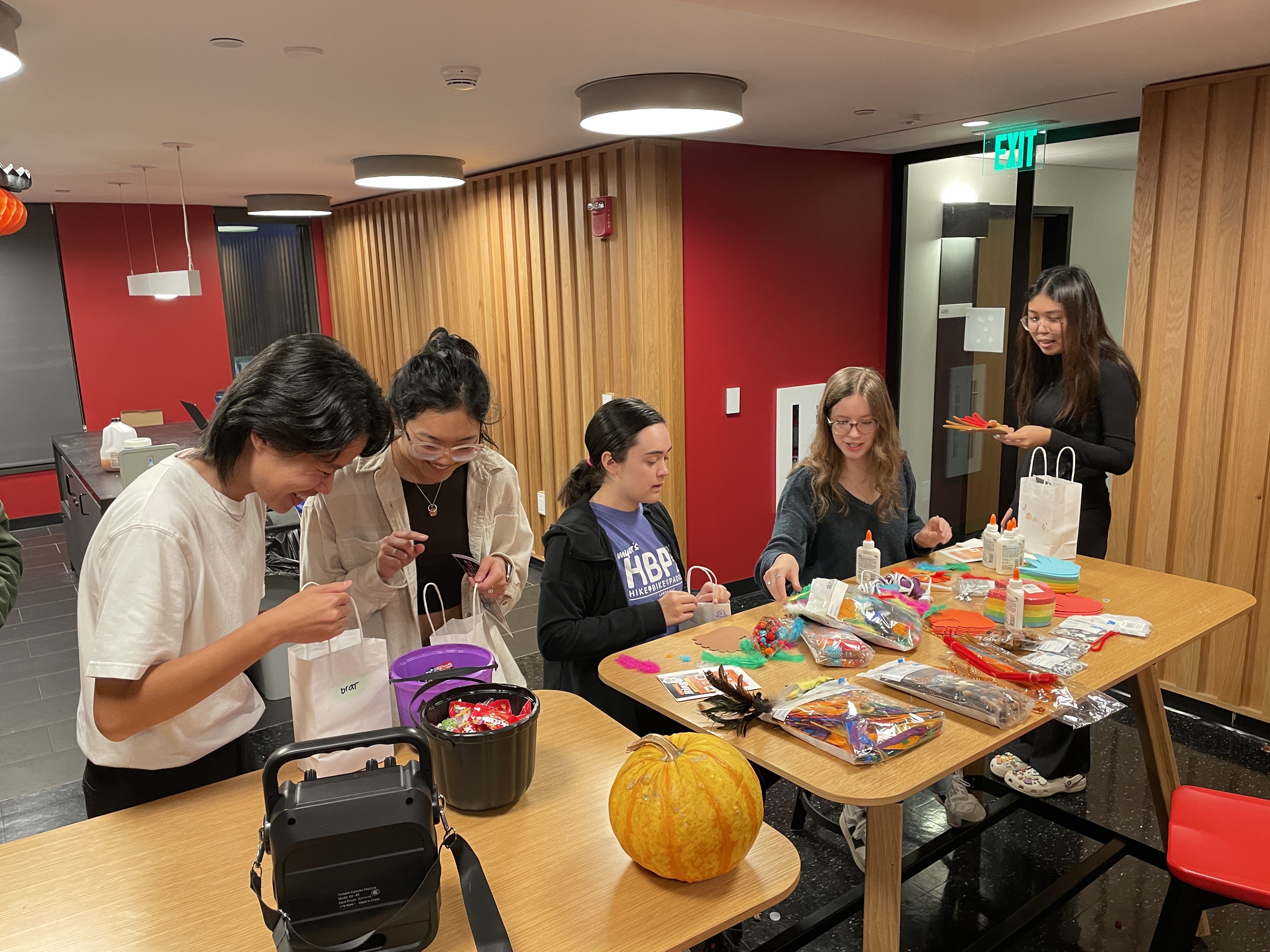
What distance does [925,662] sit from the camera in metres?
2.12

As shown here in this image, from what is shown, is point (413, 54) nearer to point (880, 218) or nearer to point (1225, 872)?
point (1225, 872)

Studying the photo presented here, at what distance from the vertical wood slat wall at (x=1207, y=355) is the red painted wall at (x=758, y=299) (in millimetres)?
1878

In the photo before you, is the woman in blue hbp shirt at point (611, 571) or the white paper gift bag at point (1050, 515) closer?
the woman in blue hbp shirt at point (611, 571)

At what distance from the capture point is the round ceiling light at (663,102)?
Result: 127 inches

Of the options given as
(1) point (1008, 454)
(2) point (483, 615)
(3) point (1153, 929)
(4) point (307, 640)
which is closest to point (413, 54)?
(2) point (483, 615)

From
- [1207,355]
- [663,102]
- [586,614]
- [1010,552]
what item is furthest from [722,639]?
[1207,355]

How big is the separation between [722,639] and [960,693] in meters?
0.62

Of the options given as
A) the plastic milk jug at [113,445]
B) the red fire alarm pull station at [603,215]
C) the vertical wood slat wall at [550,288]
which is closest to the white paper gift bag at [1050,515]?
the vertical wood slat wall at [550,288]

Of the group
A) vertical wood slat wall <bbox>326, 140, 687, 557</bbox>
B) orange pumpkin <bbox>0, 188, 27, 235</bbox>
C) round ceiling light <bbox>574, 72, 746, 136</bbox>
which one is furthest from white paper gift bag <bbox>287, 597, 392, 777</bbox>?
orange pumpkin <bbox>0, 188, 27, 235</bbox>

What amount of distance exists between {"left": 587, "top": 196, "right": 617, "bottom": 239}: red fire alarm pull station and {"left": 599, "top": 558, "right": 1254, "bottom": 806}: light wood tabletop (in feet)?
9.60

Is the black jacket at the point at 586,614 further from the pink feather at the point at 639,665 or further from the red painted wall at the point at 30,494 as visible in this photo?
the red painted wall at the point at 30,494

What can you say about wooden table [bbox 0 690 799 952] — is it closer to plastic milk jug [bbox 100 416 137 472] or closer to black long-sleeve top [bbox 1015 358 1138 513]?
black long-sleeve top [bbox 1015 358 1138 513]

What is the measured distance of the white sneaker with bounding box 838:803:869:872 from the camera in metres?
2.69

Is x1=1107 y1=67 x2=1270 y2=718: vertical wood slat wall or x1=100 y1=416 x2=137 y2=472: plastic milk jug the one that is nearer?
x1=1107 y1=67 x2=1270 y2=718: vertical wood slat wall
